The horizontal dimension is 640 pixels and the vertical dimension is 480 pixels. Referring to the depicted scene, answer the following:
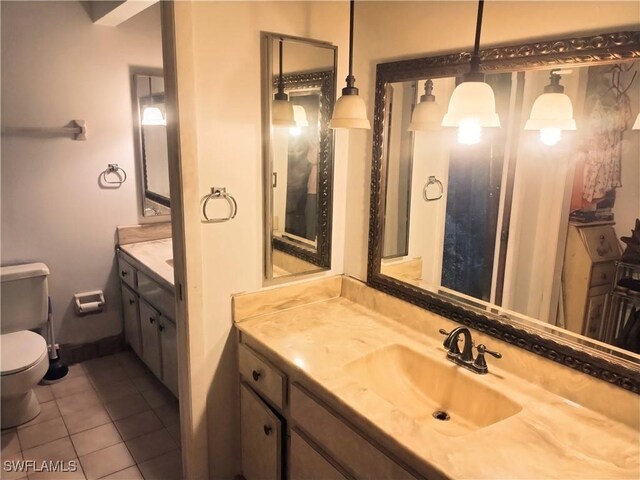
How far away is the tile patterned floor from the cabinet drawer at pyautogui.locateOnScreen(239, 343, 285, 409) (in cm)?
76

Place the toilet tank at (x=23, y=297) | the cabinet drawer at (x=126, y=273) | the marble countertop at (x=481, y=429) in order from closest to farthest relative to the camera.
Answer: the marble countertop at (x=481, y=429) → the toilet tank at (x=23, y=297) → the cabinet drawer at (x=126, y=273)

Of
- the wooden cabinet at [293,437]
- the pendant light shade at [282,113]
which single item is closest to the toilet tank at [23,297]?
the wooden cabinet at [293,437]

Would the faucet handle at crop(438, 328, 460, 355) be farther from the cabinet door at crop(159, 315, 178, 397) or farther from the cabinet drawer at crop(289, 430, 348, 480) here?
the cabinet door at crop(159, 315, 178, 397)

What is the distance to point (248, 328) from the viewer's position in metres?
1.72

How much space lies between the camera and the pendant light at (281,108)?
5.57ft

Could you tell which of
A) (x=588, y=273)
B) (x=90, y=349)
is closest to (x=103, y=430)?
(x=90, y=349)

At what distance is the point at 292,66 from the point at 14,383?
2020 millimetres

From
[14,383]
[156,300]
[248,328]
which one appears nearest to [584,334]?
[248,328]

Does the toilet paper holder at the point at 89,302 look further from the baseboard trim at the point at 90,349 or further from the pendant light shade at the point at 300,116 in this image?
the pendant light shade at the point at 300,116

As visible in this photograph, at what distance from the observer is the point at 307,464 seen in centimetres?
144

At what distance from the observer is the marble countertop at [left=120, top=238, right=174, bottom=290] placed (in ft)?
7.96

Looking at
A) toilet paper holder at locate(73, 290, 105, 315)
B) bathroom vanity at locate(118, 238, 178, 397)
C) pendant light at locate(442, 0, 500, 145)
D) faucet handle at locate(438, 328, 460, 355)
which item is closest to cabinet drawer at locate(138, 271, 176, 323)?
bathroom vanity at locate(118, 238, 178, 397)

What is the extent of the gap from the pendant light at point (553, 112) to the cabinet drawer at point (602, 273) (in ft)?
1.19

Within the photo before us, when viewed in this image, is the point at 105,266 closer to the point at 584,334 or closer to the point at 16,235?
the point at 16,235
